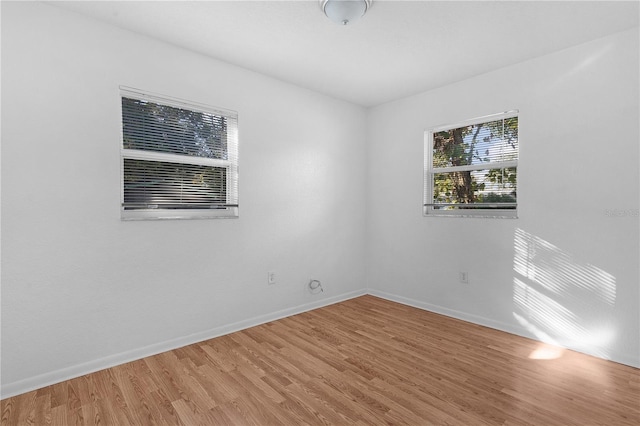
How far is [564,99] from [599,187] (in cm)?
83

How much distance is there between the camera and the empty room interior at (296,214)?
2.11 meters

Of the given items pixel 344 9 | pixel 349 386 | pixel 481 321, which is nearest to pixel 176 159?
pixel 344 9

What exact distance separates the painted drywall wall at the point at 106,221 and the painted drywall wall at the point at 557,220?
70.1 inches

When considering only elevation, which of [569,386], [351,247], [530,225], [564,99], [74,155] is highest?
[564,99]

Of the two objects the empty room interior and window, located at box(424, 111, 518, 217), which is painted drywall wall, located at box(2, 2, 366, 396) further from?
window, located at box(424, 111, 518, 217)

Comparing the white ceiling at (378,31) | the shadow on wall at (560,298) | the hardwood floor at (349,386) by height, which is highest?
the white ceiling at (378,31)

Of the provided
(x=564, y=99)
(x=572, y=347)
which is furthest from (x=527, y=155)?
(x=572, y=347)

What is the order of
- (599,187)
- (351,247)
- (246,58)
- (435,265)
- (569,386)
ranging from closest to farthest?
1. (569,386)
2. (599,187)
3. (246,58)
4. (435,265)
5. (351,247)

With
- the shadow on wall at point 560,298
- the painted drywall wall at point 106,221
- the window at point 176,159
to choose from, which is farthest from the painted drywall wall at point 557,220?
the window at point 176,159

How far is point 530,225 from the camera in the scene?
3037 millimetres

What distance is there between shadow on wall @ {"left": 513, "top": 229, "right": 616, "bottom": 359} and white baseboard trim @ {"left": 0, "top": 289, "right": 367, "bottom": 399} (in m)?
2.30

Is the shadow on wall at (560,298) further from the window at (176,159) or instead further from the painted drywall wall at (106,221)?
the window at (176,159)

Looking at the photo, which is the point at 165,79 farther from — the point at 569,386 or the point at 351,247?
the point at 569,386

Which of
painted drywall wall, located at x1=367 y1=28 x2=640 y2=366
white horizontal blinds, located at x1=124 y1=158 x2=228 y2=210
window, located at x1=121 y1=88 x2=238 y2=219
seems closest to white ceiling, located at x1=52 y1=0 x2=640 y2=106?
painted drywall wall, located at x1=367 y1=28 x2=640 y2=366
